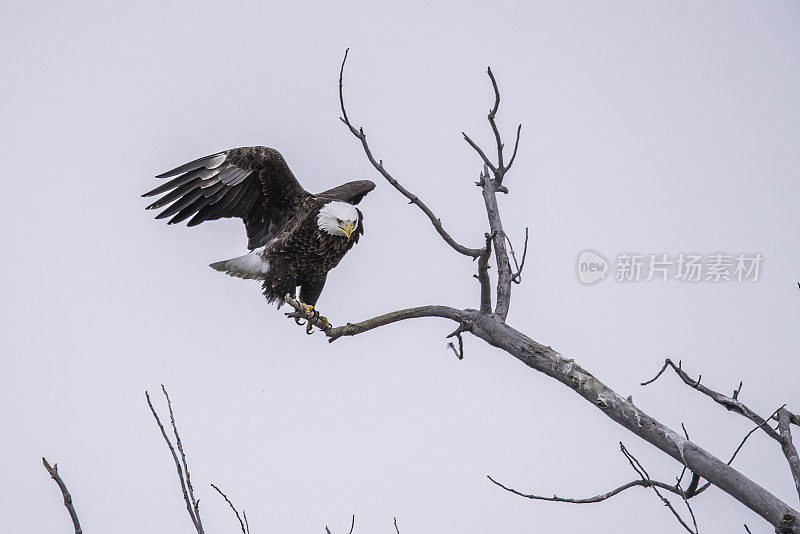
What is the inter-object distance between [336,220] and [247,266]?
74cm

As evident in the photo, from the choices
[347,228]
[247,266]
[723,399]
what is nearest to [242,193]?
[247,266]

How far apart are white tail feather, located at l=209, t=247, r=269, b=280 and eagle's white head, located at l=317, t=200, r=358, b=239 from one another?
0.49 metres

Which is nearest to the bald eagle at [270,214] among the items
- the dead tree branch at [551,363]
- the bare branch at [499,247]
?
the dead tree branch at [551,363]

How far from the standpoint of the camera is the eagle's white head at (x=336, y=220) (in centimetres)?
469

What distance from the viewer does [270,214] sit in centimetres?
507

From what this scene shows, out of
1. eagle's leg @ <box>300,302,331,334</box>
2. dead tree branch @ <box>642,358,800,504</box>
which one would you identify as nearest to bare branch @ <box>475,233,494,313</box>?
dead tree branch @ <box>642,358,800,504</box>

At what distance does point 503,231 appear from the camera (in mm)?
3203

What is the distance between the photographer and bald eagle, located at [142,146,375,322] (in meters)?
4.63

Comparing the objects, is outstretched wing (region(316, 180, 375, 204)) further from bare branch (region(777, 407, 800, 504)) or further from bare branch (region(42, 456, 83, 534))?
bare branch (region(42, 456, 83, 534))

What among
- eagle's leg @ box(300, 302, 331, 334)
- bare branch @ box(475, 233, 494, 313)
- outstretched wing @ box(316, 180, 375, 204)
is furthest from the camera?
outstretched wing @ box(316, 180, 375, 204)

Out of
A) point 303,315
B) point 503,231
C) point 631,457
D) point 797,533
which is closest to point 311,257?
point 303,315

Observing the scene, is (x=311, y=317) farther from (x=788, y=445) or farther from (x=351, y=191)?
(x=788, y=445)

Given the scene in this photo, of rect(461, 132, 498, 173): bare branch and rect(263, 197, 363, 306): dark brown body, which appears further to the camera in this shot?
rect(263, 197, 363, 306): dark brown body

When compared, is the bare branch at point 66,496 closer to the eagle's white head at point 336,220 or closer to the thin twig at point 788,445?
the thin twig at point 788,445
